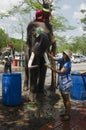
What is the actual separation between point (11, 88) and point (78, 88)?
Result: 8.29 ft

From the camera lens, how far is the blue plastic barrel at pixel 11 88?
304 inches

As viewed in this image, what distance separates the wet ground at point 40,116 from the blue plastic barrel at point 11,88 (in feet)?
0.51

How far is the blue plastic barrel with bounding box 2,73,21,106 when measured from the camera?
25.3 feet

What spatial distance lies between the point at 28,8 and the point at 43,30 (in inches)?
756

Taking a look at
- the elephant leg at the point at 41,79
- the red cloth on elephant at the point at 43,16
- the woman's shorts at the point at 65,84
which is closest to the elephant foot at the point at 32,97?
the elephant leg at the point at 41,79

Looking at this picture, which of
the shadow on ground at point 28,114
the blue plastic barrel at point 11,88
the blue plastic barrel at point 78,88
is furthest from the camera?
the blue plastic barrel at point 78,88

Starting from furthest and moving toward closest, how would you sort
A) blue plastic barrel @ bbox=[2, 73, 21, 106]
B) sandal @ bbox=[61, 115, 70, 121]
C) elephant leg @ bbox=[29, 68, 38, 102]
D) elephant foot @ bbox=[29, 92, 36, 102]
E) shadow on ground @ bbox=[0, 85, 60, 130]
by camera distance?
elephant foot @ bbox=[29, 92, 36, 102] < elephant leg @ bbox=[29, 68, 38, 102] < blue plastic barrel @ bbox=[2, 73, 21, 106] < sandal @ bbox=[61, 115, 70, 121] < shadow on ground @ bbox=[0, 85, 60, 130]

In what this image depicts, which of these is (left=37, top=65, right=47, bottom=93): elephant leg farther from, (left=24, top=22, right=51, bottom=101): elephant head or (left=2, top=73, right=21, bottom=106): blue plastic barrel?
(left=2, top=73, right=21, bottom=106): blue plastic barrel

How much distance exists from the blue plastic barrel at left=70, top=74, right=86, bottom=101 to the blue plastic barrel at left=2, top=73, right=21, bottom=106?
2171 millimetres

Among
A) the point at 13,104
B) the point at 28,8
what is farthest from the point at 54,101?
the point at 28,8

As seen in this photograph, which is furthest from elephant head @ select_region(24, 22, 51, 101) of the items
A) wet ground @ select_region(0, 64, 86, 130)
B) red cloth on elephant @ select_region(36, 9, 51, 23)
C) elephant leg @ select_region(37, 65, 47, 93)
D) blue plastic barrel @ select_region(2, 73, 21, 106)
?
wet ground @ select_region(0, 64, 86, 130)

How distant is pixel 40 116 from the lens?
7137 millimetres

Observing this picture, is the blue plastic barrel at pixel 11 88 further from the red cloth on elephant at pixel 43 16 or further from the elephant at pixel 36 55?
the red cloth on elephant at pixel 43 16

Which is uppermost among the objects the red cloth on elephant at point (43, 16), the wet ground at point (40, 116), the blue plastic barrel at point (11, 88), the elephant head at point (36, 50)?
the red cloth on elephant at point (43, 16)
